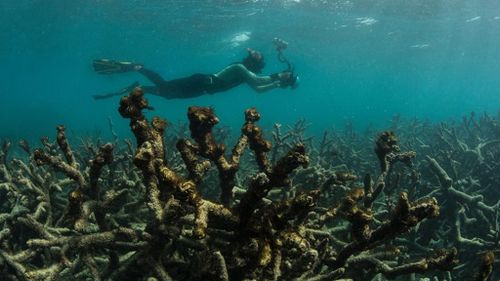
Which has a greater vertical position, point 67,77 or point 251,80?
point 251,80

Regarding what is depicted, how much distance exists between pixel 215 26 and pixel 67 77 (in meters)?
51.5

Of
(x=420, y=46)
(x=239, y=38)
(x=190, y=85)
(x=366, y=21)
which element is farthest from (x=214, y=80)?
(x=420, y=46)

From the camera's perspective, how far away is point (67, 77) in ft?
255

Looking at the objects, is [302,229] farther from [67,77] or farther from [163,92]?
[67,77]

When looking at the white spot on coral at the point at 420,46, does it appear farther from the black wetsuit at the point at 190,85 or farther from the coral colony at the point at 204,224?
the coral colony at the point at 204,224

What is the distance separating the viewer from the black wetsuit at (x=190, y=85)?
11492mm

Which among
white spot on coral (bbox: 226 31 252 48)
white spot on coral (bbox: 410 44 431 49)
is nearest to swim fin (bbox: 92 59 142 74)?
white spot on coral (bbox: 226 31 252 48)

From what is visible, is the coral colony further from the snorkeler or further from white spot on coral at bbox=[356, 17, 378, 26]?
white spot on coral at bbox=[356, 17, 378, 26]

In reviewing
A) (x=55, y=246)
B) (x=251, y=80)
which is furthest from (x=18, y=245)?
(x=251, y=80)

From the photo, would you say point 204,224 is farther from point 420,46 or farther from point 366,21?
point 420,46

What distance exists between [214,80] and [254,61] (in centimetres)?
159

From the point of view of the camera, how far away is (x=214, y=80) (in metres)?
11.6

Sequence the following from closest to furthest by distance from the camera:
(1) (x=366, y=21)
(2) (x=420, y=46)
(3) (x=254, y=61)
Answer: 1. (3) (x=254, y=61)
2. (1) (x=366, y=21)
3. (2) (x=420, y=46)

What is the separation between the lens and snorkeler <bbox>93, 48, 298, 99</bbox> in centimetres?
1145
